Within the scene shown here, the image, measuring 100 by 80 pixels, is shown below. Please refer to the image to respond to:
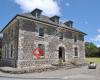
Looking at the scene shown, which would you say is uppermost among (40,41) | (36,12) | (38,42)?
(36,12)

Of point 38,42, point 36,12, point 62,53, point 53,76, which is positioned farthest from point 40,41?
point 53,76

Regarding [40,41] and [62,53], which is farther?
[62,53]

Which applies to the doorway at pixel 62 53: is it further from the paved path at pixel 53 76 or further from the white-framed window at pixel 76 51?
the paved path at pixel 53 76

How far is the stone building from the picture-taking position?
22625 mm

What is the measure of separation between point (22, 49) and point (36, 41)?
8.71ft

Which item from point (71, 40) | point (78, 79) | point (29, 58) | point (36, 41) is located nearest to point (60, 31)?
point (71, 40)

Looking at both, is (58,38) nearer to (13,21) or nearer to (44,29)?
(44,29)

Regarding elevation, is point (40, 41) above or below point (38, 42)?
above

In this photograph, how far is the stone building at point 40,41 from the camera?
891 inches

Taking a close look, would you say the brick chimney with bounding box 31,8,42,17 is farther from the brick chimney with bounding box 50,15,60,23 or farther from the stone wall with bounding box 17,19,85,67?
the brick chimney with bounding box 50,15,60,23

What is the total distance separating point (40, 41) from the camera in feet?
80.5

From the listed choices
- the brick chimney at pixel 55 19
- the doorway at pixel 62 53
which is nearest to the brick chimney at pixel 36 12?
the brick chimney at pixel 55 19

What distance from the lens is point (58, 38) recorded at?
89.8 ft

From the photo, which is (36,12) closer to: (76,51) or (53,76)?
(76,51)
